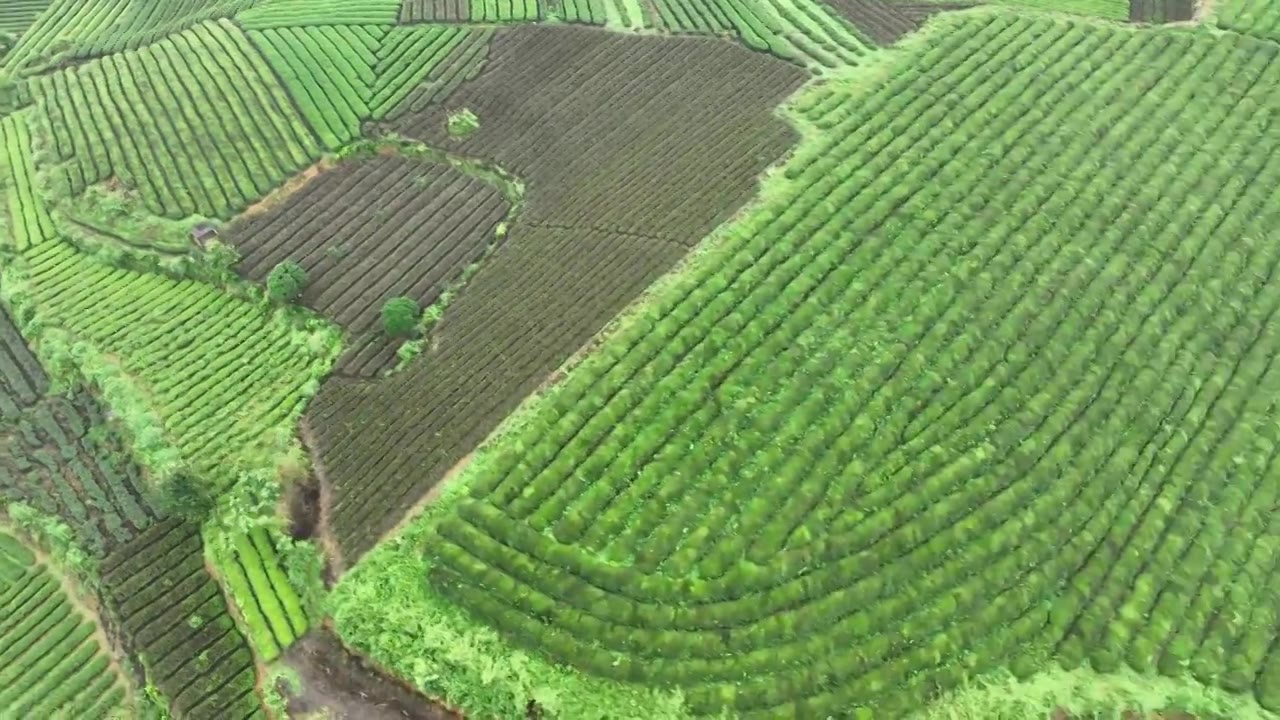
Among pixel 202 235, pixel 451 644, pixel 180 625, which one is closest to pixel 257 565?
pixel 180 625

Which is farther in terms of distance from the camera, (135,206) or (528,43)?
(528,43)

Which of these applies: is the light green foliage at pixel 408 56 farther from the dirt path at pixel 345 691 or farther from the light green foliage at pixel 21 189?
the dirt path at pixel 345 691

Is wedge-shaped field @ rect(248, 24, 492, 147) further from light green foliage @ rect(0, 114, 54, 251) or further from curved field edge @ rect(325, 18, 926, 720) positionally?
curved field edge @ rect(325, 18, 926, 720)

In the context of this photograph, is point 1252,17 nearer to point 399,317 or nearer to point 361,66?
point 399,317

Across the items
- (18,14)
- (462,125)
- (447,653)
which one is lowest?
(447,653)

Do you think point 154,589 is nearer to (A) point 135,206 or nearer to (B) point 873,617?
(A) point 135,206

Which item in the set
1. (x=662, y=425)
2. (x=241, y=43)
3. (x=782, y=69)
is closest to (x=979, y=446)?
(x=662, y=425)

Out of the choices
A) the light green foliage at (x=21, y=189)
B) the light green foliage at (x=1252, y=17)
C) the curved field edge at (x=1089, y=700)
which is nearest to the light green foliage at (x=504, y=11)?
the light green foliage at (x=21, y=189)
